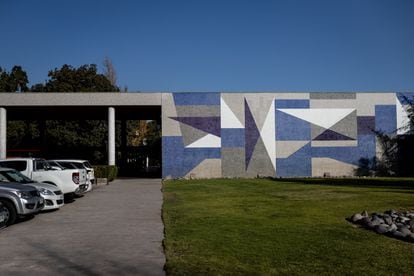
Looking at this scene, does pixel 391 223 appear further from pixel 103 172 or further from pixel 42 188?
pixel 103 172

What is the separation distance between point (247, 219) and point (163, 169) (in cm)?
2366

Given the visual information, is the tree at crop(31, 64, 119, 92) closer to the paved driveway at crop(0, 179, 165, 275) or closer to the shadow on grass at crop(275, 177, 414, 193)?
the shadow on grass at crop(275, 177, 414, 193)

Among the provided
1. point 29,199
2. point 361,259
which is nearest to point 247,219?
point 361,259

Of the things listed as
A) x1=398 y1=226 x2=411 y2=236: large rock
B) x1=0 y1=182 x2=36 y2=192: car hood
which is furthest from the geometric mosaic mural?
x1=398 y1=226 x2=411 y2=236: large rock

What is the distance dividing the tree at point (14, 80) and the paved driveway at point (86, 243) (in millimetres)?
58715

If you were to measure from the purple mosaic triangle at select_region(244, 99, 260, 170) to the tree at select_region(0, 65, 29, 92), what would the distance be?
143 ft

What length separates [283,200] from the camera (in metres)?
18.4

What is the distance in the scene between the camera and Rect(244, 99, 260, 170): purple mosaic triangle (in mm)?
36719

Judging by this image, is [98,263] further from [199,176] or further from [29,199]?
[199,176]

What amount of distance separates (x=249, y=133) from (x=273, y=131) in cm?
184

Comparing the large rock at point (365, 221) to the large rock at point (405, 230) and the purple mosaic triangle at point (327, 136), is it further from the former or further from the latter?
the purple mosaic triangle at point (327, 136)

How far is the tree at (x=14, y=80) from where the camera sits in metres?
69.1

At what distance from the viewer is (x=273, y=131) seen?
121 feet

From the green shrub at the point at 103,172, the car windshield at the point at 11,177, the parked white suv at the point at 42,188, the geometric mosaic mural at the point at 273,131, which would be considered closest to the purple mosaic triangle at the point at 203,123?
the geometric mosaic mural at the point at 273,131
